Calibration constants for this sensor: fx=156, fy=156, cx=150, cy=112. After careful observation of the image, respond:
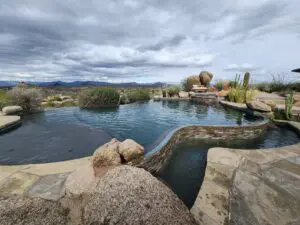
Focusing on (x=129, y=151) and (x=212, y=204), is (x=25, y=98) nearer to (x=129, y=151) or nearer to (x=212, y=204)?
(x=129, y=151)

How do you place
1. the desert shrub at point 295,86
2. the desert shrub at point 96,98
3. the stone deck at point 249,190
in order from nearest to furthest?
the stone deck at point 249,190
the desert shrub at point 96,98
the desert shrub at point 295,86

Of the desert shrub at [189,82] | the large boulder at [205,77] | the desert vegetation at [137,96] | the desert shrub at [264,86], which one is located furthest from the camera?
the large boulder at [205,77]

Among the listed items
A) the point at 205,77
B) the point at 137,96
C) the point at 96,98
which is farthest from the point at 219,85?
the point at 96,98

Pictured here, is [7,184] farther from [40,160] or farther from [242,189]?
[242,189]

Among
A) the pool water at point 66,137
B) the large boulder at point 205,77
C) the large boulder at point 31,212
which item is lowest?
the pool water at point 66,137

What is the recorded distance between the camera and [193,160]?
412 cm

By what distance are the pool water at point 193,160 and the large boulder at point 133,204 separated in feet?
3.25

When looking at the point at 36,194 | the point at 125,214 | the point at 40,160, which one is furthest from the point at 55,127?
the point at 125,214

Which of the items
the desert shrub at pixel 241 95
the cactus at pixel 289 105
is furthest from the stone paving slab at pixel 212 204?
the desert shrub at pixel 241 95

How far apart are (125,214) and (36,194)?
4.90ft

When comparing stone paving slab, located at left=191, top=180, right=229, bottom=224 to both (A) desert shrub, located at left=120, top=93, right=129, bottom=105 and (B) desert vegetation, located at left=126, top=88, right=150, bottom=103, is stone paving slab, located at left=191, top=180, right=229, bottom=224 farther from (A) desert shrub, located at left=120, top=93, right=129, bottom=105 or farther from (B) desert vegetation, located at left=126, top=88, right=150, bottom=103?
(B) desert vegetation, located at left=126, top=88, right=150, bottom=103

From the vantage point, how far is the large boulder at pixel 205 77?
864 inches

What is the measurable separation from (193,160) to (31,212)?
3427mm

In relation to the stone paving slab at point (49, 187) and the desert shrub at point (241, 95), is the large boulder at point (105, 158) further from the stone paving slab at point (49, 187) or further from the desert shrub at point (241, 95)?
the desert shrub at point (241, 95)
